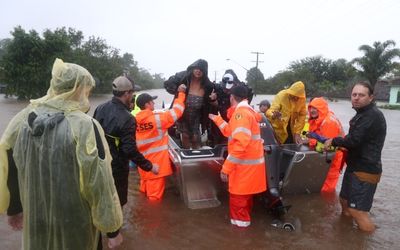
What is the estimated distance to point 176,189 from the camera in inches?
225

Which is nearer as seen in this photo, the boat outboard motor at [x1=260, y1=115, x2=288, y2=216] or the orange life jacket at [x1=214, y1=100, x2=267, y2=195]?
the orange life jacket at [x1=214, y1=100, x2=267, y2=195]

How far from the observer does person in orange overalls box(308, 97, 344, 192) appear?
5.30 m

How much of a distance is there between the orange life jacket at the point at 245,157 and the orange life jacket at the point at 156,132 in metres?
1.16

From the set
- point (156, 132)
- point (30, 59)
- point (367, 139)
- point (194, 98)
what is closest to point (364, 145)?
point (367, 139)

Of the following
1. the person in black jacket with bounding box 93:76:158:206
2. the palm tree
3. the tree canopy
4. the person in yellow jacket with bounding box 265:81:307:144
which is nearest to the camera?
the person in black jacket with bounding box 93:76:158:206

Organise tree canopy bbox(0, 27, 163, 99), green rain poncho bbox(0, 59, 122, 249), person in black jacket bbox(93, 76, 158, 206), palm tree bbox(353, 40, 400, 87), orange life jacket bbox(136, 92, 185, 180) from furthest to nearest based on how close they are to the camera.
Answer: palm tree bbox(353, 40, 400, 87) < tree canopy bbox(0, 27, 163, 99) < orange life jacket bbox(136, 92, 185, 180) < person in black jacket bbox(93, 76, 158, 206) < green rain poncho bbox(0, 59, 122, 249)

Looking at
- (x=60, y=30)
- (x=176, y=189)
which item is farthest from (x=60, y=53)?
(x=176, y=189)

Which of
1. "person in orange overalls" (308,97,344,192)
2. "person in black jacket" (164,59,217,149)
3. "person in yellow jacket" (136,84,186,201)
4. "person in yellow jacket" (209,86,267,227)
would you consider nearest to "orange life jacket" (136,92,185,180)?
"person in yellow jacket" (136,84,186,201)

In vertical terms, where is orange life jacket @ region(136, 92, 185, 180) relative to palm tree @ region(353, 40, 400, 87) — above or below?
below

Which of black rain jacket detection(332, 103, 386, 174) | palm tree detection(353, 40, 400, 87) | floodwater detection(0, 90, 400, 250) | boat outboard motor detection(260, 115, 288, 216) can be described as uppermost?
palm tree detection(353, 40, 400, 87)

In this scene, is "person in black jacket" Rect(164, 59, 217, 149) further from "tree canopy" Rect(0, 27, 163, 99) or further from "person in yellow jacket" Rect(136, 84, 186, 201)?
"tree canopy" Rect(0, 27, 163, 99)

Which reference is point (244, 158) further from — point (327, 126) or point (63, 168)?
point (63, 168)

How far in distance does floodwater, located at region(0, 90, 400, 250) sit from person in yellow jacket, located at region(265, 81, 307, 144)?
3.31ft

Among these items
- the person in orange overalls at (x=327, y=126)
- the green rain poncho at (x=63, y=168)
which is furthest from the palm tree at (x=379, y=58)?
the green rain poncho at (x=63, y=168)
